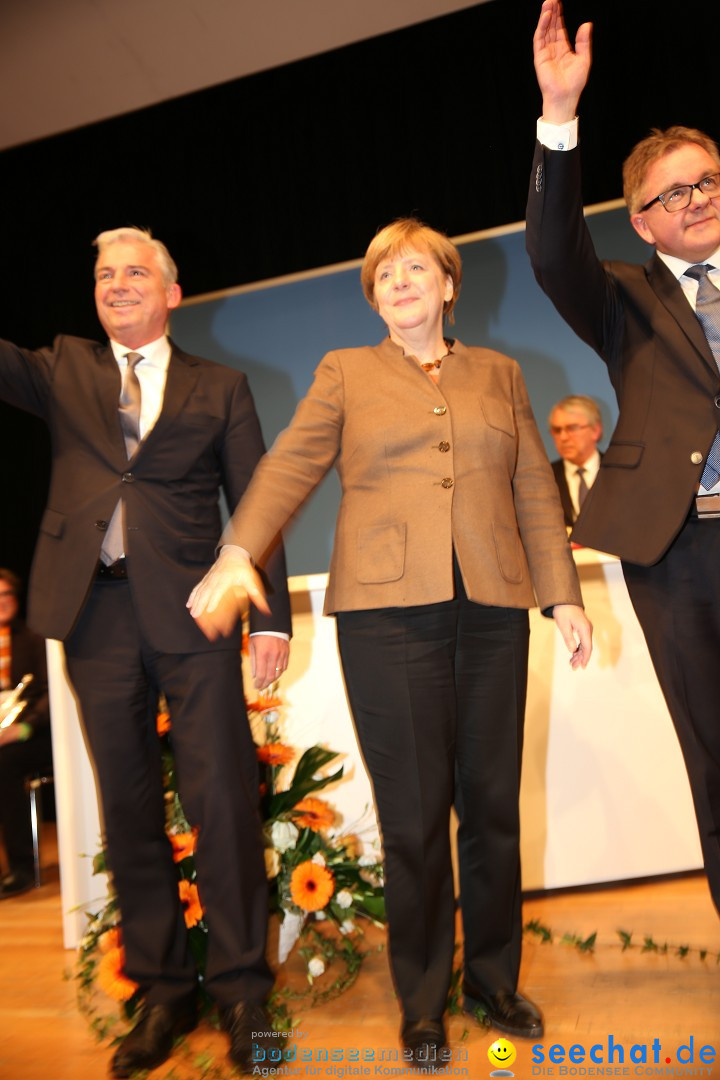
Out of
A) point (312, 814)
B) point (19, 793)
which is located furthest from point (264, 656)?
point (19, 793)

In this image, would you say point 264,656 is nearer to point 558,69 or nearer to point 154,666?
point 154,666

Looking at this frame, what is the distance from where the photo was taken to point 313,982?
2.32m

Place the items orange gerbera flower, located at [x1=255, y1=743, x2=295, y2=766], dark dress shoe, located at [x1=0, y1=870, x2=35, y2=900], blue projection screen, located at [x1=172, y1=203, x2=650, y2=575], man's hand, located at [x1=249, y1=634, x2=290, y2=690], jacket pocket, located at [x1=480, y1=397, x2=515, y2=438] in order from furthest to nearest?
Answer: blue projection screen, located at [x1=172, y1=203, x2=650, y2=575] < dark dress shoe, located at [x1=0, y1=870, x2=35, y2=900] < orange gerbera flower, located at [x1=255, y1=743, x2=295, y2=766] < man's hand, located at [x1=249, y1=634, x2=290, y2=690] < jacket pocket, located at [x1=480, y1=397, x2=515, y2=438]

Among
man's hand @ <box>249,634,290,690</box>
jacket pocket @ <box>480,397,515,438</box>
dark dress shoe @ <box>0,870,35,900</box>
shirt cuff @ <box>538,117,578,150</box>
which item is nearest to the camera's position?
shirt cuff @ <box>538,117,578,150</box>

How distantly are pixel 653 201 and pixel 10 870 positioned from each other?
11.4 feet

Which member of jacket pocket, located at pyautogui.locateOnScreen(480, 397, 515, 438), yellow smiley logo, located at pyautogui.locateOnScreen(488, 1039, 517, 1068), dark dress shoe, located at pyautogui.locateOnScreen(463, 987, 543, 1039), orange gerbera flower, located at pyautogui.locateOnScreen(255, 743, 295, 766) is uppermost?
jacket pocket, located at pyautogui.locateOnScreen(480, 397, 515, 438)

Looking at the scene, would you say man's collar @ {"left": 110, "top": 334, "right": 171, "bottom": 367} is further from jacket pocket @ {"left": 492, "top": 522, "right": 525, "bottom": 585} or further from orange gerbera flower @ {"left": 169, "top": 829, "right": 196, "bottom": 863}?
orange gerbera flower @ {"left": 169, "top": 829, "right": 196, "bottom": 863}

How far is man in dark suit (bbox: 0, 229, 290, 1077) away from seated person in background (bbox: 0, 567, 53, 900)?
1920mm

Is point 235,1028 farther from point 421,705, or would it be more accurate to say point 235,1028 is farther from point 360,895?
point 421,705

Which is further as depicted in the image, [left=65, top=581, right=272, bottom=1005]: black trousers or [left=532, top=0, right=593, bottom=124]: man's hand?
[left=65, top=581, right=272, bottom=1005]: black trousers

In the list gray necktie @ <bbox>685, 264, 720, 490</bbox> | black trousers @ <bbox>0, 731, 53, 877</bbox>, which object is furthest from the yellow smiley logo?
black trousers @ <bbox>0, 731, 53, 877</bbox>

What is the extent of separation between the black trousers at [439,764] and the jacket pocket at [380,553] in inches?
3.0

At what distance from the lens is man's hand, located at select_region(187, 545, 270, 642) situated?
160cm

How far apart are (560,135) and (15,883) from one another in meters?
3.40
